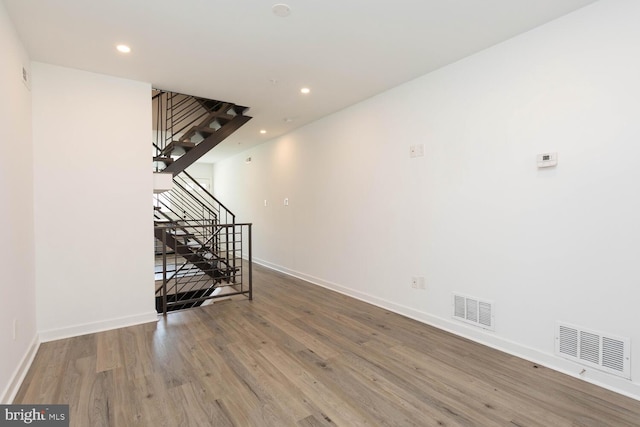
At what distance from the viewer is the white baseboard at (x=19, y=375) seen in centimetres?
188

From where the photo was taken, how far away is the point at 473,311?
2805 millimetres

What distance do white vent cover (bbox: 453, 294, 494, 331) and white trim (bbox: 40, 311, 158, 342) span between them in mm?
3113

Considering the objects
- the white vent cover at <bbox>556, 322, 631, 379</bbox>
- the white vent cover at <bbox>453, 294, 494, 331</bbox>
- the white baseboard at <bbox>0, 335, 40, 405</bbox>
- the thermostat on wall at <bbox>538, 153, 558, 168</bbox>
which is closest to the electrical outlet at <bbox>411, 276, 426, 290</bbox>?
the white vent cover at <bbox>453, 294, 494, 331</bbox>

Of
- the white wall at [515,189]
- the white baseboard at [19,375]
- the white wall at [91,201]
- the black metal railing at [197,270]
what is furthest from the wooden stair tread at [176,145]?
the white baseboard at [19,375]

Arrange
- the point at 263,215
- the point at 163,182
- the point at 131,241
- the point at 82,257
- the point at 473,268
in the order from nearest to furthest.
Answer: the point at 473,268
the point at 82,257
the point at 131,241
the point at 163,182
the point at 263,215

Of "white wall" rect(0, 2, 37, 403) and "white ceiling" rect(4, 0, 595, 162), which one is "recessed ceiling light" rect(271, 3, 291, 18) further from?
"white wall" rect(0, 2, 37, 403)

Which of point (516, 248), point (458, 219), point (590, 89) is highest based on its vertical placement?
point (590, 89)

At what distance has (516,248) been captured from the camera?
8.27ft

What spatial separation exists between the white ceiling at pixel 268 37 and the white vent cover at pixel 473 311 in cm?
224

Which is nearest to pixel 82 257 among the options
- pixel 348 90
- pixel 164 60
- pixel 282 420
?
pixel 164 60

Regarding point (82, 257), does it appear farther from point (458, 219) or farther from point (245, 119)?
point (458, 219)

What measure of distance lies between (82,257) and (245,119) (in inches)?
103

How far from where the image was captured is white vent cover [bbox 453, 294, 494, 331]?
270 centimetres

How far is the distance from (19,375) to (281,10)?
3.09 meters
